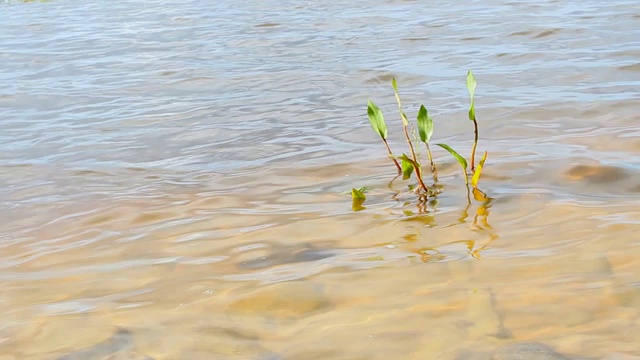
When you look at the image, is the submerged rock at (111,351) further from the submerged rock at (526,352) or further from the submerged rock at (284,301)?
the submerged rock at (526,352)

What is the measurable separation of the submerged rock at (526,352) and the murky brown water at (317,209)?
0.07ft

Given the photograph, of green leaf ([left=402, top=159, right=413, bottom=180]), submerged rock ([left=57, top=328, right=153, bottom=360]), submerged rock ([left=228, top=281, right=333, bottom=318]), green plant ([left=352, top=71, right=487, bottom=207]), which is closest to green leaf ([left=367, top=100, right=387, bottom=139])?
green plant ([left=352, top=71, right=487, bottom=207])

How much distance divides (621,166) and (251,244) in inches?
59.6

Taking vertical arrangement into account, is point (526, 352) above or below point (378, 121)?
below

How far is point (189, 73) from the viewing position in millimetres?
6098

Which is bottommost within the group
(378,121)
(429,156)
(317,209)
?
(317,209)

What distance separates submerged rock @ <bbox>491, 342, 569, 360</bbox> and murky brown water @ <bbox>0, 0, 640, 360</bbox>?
0.02 metres

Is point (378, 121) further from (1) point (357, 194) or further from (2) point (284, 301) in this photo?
(2) point (284, 301)

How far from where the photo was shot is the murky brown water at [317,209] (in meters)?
1.91

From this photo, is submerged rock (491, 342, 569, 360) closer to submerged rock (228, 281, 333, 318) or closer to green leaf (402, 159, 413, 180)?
submerged rock (228, 281, 333, 318)

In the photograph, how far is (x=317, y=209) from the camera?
2895 mm

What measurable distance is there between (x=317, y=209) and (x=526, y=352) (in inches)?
52.7

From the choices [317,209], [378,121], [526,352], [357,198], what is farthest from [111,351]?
[378,121]

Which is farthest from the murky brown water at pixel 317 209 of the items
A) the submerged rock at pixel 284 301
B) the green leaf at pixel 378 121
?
the green leaf at pixel 378 121
